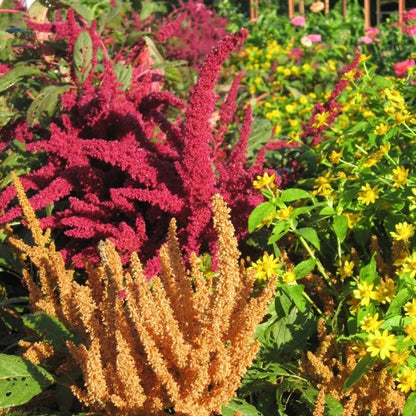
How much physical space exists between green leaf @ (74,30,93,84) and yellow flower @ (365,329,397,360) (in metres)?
Answer: 1.17

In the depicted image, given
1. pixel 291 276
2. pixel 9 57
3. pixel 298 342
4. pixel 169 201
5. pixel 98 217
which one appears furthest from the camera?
pixel 9 57

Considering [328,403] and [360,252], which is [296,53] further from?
[328,403]

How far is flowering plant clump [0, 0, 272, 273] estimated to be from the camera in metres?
1.69

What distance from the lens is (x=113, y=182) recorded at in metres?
1.98

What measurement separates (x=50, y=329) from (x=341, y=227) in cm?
68

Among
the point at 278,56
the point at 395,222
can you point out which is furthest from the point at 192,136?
the point at 278,56

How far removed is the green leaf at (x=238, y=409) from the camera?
4.45 ft

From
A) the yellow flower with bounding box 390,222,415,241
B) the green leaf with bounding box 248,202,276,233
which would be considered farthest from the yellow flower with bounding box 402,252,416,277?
the green leaf with bounding box 248,202,276,233

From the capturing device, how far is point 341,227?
1531 millimetres

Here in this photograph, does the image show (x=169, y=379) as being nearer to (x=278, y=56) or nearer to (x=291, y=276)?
(x=291, y=276)

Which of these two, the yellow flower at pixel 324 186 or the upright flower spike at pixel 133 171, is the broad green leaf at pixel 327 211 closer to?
the yellow flower at pixel 324 186

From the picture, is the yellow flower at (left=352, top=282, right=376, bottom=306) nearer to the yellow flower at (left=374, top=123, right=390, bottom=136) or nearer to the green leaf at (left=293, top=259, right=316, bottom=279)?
the green leaf at (left=293, top=259, right=316, bottom=279)

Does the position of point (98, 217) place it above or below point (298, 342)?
above

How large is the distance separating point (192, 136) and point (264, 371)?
1.88 feet
